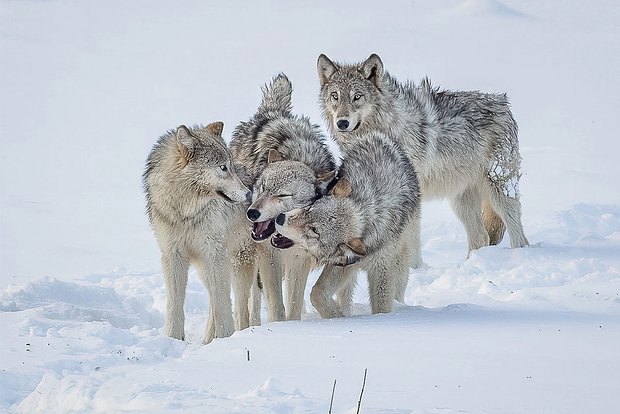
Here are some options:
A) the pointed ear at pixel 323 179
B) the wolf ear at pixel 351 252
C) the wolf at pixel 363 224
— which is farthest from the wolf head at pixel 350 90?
the wolf ear at pixel 351 252

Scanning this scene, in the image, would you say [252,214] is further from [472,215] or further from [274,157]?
[472,215]

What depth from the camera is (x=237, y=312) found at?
8.10m

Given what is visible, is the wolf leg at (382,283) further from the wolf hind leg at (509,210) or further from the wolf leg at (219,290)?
the wolf hind leg at (509,210)

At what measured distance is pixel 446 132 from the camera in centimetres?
1117

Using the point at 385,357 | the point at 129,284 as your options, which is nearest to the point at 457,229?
the point at 129,284

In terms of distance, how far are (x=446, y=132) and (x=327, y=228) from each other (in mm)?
4506

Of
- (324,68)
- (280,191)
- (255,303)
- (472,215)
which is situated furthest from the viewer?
(472,215)

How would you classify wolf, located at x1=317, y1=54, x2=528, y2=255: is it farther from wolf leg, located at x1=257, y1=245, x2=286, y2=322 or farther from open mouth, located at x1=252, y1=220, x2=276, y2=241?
open mouth, located at x1=252, y1=220, x2=276, y2=241

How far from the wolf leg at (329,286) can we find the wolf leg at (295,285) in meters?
0.30

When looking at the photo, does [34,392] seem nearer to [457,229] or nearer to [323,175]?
[323,175]

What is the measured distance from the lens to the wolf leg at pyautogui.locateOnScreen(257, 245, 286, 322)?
773 cm

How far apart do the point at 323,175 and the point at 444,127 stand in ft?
13.7

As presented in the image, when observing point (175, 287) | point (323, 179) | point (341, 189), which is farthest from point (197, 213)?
point (341, 189)

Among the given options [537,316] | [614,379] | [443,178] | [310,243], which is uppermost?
[443,178]
